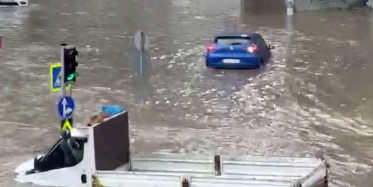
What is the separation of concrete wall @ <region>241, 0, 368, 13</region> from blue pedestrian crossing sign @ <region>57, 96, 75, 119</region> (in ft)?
114

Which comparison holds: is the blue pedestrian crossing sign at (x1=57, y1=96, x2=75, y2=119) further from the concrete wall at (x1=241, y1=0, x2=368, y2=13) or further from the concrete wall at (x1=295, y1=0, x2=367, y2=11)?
the concrete wall at (x1=295, y1=0, x2=367, y2=11)

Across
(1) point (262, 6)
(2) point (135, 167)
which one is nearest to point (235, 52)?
(2) point (135, 167)

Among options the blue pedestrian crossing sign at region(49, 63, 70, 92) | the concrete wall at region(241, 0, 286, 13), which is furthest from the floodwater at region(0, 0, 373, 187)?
the concrete wall at region(241, 0, 286, 13)

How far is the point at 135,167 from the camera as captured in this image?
11.8 metres

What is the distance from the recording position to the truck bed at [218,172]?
382 inches

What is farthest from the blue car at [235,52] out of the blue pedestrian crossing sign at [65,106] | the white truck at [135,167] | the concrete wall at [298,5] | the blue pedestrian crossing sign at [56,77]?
the concrete wall at [298,5]

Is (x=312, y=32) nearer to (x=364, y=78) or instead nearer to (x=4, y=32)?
(x=364, y=78)

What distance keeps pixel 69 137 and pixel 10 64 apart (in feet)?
53.1

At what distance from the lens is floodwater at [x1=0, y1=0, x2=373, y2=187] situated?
1605 cm

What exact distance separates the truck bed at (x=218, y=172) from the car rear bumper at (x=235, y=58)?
1378 cm

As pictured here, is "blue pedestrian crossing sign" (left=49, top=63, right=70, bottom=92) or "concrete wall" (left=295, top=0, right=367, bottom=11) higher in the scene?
"blue pedestrian crossing sign" (left=49, top=63, right=70, bottom=92)

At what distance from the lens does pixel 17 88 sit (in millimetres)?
22172

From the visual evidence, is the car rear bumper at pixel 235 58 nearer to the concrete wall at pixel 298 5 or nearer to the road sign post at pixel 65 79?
→ the road sign post at pixel 65 79

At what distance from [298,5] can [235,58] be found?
22342 millimetres
